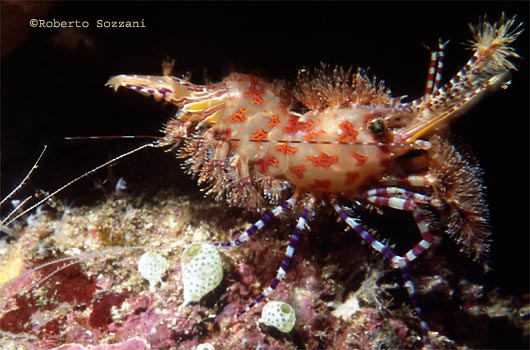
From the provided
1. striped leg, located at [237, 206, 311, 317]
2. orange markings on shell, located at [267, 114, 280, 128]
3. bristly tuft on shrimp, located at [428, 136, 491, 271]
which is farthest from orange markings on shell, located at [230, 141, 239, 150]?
bristly tuft on shrimp, located at [428, 136, 491, 271]

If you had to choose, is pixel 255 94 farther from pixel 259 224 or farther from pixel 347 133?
pixel 259 224

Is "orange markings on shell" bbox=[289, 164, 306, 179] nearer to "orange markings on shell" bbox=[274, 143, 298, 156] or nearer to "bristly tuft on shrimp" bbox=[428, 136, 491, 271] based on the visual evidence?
"orange markings on shell" bbox=[274, 143, 298, 156]

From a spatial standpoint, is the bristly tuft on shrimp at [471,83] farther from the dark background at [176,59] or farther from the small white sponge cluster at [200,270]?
the small white sponge cluster at [200,270]

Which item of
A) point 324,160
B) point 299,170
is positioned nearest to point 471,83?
point 324,160

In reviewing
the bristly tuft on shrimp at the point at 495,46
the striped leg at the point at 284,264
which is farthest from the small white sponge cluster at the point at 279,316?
the bristly tuft on shrimp at the point at 495,46

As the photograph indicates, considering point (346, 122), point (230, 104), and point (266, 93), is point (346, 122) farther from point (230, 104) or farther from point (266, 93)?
point (230, 104)

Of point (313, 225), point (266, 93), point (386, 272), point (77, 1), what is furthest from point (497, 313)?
point (77, 1)
